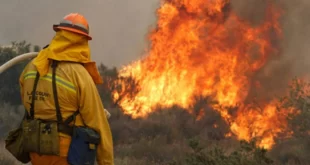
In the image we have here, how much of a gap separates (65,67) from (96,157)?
0.65m

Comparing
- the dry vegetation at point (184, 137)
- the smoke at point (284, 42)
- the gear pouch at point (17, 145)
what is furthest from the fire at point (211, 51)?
the gear pouch at point (17, 145)

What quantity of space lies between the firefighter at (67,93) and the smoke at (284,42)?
13.8m

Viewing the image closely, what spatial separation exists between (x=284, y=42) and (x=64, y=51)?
14584 mm

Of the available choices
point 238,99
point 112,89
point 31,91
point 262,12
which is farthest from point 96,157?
point 112,89

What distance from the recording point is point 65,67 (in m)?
3.34

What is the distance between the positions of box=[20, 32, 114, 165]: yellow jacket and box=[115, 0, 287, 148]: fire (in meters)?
13.0

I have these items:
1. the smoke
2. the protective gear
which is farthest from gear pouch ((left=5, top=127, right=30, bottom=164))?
the smoke

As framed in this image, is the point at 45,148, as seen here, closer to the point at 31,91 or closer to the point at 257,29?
the point at 31,91

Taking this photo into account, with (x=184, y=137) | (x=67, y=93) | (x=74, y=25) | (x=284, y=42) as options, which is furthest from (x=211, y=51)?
(x=67, y=93)

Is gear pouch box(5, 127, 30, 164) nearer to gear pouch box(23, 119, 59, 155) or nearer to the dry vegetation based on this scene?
gear pouch box(23, 119, 59, 155)

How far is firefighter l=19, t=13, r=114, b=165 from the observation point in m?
3.30

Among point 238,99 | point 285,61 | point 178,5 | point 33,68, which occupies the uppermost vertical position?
point 178,5

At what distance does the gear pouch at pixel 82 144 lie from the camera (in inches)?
129

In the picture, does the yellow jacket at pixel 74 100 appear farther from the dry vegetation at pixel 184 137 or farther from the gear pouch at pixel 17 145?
the dry vegetation at pixel 184 137
